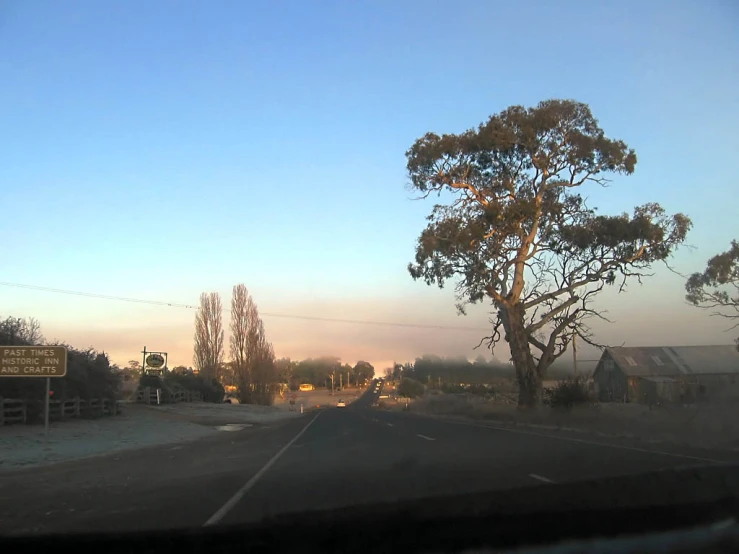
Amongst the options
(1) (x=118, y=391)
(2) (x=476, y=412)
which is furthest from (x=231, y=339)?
(2) (x=476, y=412)

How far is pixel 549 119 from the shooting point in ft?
105

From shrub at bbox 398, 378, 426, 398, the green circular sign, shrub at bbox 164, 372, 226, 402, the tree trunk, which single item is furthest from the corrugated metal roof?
the green circular sign

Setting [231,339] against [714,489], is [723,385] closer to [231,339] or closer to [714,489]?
[714,489]

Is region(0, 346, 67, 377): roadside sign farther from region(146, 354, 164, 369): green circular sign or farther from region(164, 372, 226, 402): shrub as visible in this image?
region(164, 372, 226, 402): shrub

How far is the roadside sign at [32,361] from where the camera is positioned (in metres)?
22.6

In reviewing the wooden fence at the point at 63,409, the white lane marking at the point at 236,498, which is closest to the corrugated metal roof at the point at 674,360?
the wooden fence at the point at 63,409

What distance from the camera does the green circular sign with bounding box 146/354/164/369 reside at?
57500 mm

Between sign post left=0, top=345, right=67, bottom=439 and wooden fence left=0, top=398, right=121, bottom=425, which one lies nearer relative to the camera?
sign post left=0, top=345, right=67, bottom=439

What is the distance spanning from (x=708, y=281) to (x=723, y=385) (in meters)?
7.98

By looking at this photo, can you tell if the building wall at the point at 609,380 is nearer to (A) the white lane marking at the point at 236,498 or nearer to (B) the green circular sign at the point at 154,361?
(B) the green circular sign at the point at 154,361

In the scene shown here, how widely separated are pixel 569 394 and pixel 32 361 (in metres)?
24.6

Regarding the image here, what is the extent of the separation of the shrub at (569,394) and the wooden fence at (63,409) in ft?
81.2

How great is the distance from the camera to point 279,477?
Answer: 41.9 ft

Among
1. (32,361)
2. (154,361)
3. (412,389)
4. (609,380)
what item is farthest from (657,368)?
(32,361)
